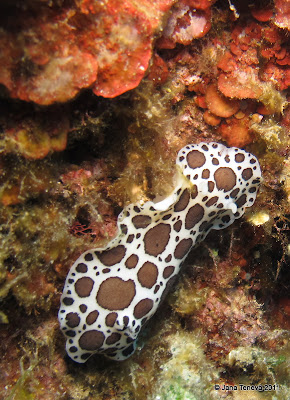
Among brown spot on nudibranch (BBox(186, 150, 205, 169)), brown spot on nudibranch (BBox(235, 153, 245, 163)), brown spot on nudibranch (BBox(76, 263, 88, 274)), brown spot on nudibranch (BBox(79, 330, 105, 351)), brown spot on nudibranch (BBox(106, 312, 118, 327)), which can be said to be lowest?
brown spot on nudibranch (BBox(79, 330, 105, 351))

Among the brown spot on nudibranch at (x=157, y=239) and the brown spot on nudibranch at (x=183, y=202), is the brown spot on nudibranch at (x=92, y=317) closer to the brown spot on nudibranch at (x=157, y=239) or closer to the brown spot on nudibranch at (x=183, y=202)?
the brown spot on nudibranch at (x=157, y=239)

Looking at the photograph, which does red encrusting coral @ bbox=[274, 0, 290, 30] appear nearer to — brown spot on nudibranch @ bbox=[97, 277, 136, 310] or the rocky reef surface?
the rocky reef surface

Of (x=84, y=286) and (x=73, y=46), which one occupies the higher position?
(x=73, y=46)

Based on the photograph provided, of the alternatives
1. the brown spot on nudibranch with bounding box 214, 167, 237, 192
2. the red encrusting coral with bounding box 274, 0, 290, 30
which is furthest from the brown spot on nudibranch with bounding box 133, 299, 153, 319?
the red encrusting coral with bounding box 274, 0, 290, 30

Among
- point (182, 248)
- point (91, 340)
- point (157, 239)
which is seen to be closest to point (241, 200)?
point (182, 248)

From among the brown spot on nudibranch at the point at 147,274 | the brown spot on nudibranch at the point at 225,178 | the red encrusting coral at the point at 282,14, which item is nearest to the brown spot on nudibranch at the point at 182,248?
the brown spot on nudibranch at the point at 147,274

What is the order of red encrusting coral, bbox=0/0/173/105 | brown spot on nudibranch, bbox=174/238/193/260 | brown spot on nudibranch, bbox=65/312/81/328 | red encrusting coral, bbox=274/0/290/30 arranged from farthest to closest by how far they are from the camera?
1. brown spot on nudibranch, bbox=174/238/193/260
2. brown spot on nudibranch, bbox=65/312/81/328
3. red encrusting coral, bbox=274/0/290/30
4. red encrusting coral, bbox=0/0/173/105

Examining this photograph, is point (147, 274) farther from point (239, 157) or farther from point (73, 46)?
point (73, 46)
